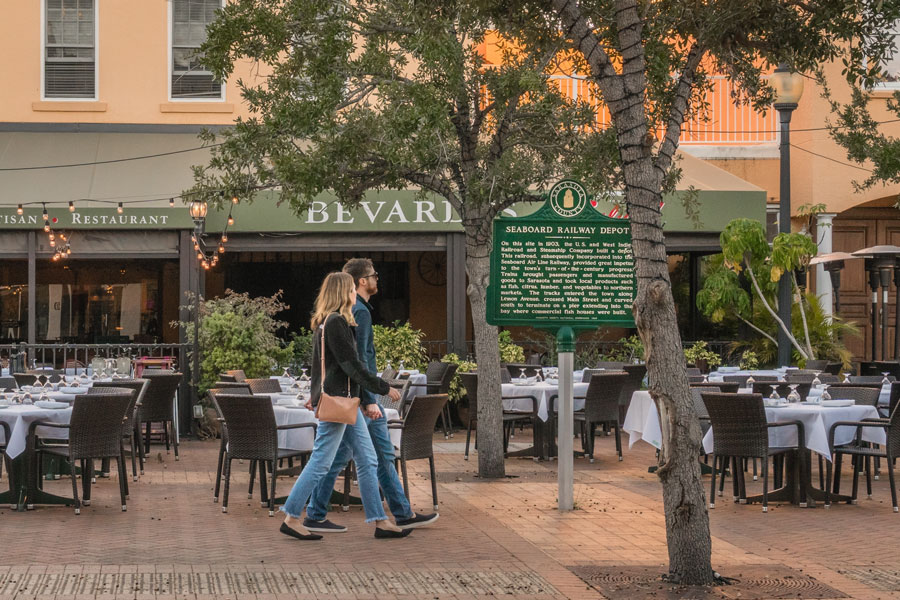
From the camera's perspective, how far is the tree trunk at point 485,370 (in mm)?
12492

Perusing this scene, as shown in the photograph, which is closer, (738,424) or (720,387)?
(738,424)

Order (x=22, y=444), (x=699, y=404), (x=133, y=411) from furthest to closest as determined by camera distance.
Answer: (x=699, y=404)
(x=133, y=411)
(x=22, y=444)

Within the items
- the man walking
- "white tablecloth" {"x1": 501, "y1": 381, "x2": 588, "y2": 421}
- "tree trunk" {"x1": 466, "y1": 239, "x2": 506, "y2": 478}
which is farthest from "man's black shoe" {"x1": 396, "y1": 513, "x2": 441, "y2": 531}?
"white tablecloth" {"x1": 501, "y1": 381, "x2": 588, "y2": 421}

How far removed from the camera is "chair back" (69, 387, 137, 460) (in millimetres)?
10109

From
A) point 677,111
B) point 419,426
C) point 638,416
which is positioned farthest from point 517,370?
point 677,111

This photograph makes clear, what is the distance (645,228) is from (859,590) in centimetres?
238

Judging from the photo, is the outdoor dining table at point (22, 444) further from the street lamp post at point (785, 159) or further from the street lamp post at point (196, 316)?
the street lamp post at point (785, 159)

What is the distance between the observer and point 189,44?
67.5ft

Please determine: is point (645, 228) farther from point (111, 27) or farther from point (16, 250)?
point (111, 27)

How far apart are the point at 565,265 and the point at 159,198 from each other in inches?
370

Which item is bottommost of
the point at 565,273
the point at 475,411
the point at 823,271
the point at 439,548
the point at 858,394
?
the point at 439,548

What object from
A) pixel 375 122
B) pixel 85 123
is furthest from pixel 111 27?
pixel 375 122

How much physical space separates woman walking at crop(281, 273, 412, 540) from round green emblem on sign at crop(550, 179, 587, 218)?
86.2 inches

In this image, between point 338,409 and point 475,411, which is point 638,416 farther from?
point 338,409
